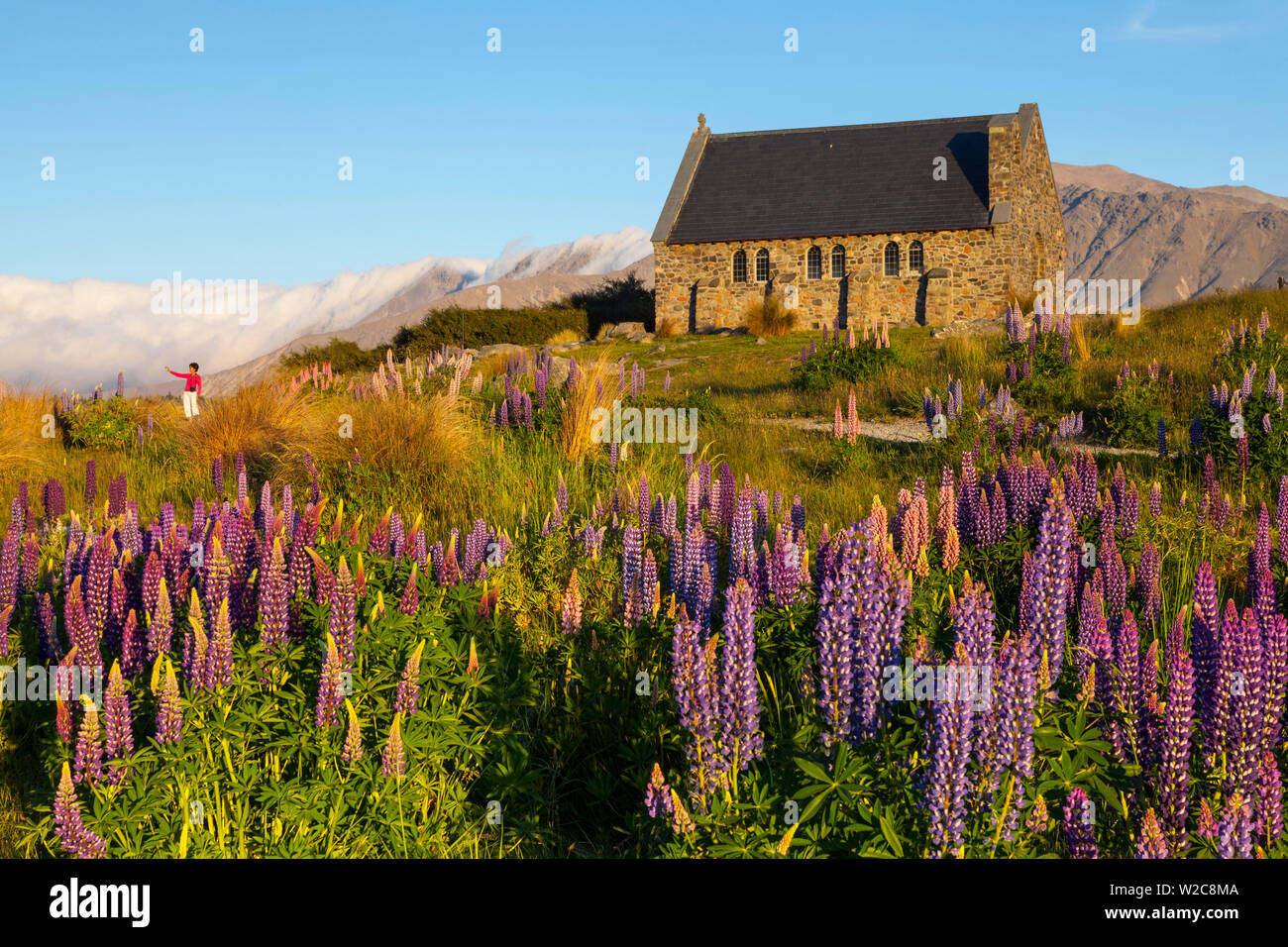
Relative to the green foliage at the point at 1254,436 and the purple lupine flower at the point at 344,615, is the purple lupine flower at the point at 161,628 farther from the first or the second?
the green foliage at the point at 1254,436

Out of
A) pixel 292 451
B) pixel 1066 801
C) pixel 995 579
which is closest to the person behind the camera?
pixel 1066 801

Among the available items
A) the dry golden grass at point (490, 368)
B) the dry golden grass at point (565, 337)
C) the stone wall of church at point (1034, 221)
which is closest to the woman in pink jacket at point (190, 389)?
the dry golden grass at point (490, 368)

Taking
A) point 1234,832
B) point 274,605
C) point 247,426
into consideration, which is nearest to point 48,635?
point 274,605

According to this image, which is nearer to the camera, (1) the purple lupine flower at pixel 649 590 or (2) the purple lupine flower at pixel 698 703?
(2) the purple lupine flower at pixel 698 703

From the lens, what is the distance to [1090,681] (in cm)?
346

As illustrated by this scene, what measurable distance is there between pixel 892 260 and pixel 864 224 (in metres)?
1.82

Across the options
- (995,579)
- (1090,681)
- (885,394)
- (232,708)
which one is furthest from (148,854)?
(885,394)

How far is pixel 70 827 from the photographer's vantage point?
3.23 meters

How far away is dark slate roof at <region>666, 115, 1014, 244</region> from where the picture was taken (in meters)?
39.7

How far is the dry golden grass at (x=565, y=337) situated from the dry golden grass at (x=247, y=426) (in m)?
24.8

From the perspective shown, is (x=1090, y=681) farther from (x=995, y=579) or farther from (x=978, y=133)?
(x=978, y=133)

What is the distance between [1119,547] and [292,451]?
7.43m

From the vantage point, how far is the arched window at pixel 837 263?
40531mm

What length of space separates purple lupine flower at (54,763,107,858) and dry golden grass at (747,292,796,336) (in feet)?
109
